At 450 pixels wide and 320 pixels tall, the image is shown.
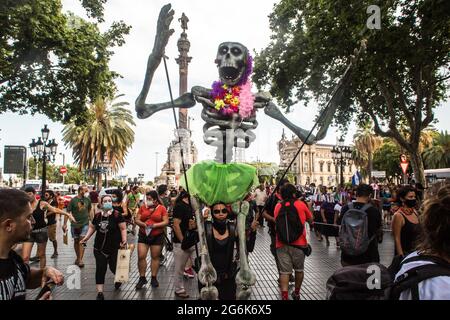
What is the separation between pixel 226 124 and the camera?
4.25 metres

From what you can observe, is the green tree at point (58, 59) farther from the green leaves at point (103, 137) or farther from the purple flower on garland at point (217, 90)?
the green leaves at point (103, 137)

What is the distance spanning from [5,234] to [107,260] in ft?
14.1

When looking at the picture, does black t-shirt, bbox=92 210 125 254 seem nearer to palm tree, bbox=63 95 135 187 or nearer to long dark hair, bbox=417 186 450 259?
long dark hair, bbox=417 186 450 259

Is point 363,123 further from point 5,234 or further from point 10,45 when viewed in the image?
point 5,234

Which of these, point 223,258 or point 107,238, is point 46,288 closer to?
point 223,258

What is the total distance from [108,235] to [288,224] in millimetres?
2998

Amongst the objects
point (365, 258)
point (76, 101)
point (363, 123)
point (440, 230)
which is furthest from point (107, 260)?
point (363, 123)

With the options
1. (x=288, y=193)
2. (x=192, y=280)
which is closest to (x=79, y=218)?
(x=192, y=280)

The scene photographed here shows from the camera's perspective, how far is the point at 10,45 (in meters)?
11.9

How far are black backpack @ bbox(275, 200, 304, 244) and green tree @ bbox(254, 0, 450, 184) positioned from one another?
8.58 ft

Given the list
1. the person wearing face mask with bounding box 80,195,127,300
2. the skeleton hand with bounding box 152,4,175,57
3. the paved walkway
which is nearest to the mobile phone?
the paved walkway

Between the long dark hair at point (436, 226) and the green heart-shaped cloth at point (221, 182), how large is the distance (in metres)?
2.11

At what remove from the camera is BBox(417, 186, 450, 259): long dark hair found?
165cm
